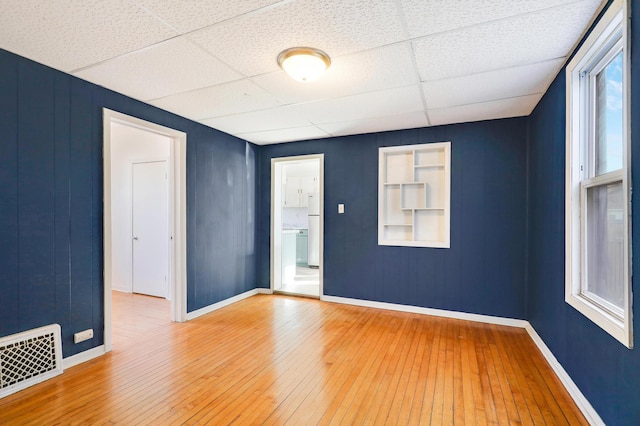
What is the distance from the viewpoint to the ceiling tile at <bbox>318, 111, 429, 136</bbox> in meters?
3.62

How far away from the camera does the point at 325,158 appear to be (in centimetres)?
462

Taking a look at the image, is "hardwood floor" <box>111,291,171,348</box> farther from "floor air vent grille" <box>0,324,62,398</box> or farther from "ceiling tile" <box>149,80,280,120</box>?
"ceiling tile" <box>149,80,280,120</box>

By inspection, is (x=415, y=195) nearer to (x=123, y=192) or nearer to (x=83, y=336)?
(x=83, y=336)

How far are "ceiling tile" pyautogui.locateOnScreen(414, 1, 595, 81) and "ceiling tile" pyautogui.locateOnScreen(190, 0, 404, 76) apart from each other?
1.18 feet

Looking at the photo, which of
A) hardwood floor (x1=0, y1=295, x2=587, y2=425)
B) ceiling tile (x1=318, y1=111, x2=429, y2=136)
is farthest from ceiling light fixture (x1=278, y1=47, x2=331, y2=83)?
hardwood floor (x1=0, y1=295, x2=587, y2=425)

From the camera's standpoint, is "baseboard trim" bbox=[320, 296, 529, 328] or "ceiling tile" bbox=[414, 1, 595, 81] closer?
"ceiling tile" bbox=[414, 1, 595, 81]

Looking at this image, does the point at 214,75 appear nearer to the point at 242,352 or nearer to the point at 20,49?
the point at 20,49

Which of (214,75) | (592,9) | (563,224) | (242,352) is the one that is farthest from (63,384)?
(592,9)

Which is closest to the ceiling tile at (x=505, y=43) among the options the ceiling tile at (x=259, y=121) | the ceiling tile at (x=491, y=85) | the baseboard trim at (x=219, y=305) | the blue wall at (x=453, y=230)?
the ceiling tile at (x=491, y=85)

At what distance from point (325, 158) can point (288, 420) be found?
3.44 meters

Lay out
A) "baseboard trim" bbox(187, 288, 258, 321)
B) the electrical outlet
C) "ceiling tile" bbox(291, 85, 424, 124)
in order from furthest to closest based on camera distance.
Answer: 1. "baseboard trim" bbox(187, 288, 258, 321)
2. "ceiling tile" bbox(291, 85, 424, 124)
3. the electrical outlet

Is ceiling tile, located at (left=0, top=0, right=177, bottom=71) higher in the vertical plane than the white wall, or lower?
higher

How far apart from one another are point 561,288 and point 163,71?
11.6 feet

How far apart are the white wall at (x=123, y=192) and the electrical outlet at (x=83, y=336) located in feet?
8.15
